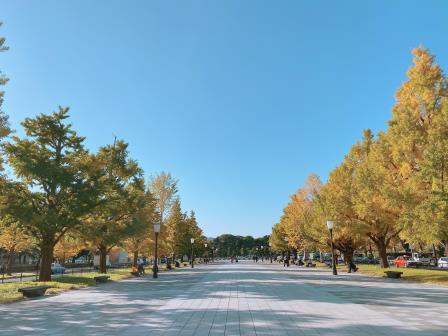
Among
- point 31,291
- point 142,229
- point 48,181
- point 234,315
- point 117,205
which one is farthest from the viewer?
point 142,229

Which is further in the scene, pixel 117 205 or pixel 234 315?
pixel 117 205

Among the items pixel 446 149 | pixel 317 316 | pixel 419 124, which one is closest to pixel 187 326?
pixel 317 316

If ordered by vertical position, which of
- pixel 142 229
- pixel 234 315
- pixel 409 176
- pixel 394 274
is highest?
pixel 409 176

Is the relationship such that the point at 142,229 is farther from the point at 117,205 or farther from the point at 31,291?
the point at 31,291

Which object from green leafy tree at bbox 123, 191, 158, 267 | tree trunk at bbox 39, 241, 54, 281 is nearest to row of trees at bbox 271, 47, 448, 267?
green leafy tree at bbox 123, 191, 158, 267

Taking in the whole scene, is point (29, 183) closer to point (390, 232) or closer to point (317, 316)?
point (317, 316)

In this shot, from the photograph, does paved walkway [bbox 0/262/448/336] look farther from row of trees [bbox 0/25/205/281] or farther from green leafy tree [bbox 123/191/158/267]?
green leafy tree [bbox 123/191/158/267]

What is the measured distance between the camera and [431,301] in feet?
49.9

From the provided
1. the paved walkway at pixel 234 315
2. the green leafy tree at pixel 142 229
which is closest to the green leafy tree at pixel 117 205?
the green leafy tree at pixel 142 229

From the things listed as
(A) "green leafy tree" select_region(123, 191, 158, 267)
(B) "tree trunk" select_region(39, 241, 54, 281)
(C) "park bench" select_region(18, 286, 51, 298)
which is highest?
(A) "green leafy tree" select_region(123, 191, 158, 267)

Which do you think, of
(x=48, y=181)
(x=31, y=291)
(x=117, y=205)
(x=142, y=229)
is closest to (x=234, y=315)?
(x=31, y=291)

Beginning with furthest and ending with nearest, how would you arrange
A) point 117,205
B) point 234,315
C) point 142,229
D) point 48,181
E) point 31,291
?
point 142,229, point 117,205, point 48,181, point 31,291, point 234,315

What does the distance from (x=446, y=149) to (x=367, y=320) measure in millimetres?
14961

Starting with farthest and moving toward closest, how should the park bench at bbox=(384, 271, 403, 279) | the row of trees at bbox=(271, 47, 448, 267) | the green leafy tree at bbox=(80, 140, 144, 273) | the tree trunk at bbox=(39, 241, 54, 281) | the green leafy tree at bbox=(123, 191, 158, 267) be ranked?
the green leafy tree at bbox=(123, 191, 158, 267), the green leafy tree at bbox=(80, 140, 144, 273), the park bench at bbox=(384, 271, 403, 279), the tree trunk at bbox=(39, 241, 54, 281), the row of trees at bbox=(271, 47, 448, 267)
